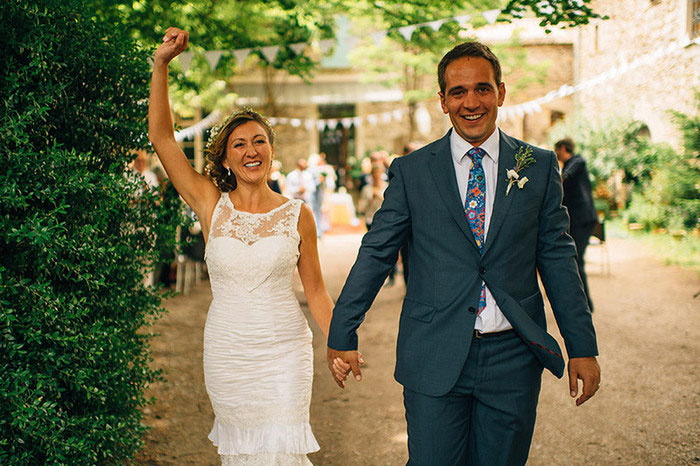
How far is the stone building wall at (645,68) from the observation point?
1405cm

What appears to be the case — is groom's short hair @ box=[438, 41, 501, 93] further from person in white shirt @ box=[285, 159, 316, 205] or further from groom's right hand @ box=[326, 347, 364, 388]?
person in white shirt @ box=[285, 159, 316, 205]

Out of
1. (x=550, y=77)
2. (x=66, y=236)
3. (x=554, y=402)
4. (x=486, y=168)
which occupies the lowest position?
(x=554, y=402)

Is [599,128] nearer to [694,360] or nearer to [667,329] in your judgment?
[667,329]

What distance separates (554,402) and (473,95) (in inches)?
141

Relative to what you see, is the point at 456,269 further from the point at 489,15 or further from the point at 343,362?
the point at 489,15

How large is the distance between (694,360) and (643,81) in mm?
12519

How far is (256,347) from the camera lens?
3166 mm

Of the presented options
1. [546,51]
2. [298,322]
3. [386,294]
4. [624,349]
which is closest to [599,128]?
[546,51]

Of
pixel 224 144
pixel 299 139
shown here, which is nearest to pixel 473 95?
pixel 224 144

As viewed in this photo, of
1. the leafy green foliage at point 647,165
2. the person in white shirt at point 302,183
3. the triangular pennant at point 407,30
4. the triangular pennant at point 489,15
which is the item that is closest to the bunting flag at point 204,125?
the person in white shirt at point 302,183

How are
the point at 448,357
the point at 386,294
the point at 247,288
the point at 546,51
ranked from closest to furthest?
the point at 448,357 < the point at 247,288 < the point at 386,294 < the point at 546,51

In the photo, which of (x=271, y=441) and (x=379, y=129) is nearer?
(x=271, y=441)

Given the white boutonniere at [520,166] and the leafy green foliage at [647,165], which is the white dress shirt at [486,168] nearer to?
the white boutonniere at [520,166]

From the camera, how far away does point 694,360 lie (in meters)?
6.36
